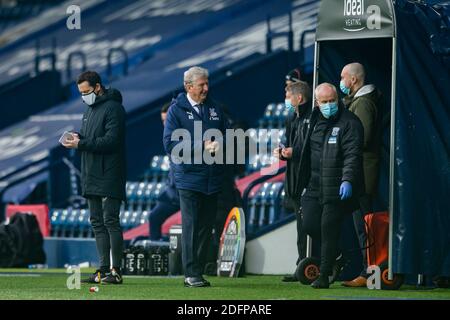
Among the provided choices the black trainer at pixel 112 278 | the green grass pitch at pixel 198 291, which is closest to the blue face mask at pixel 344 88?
the green grass pitch at pixel 198 291

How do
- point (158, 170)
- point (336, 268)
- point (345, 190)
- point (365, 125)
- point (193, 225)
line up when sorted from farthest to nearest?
1. point (158, 170)
2. point (336, 268)
3. point (365, 125)
4. point (193, 225)
5. point (345, 190)

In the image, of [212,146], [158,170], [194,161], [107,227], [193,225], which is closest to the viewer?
[212,146]

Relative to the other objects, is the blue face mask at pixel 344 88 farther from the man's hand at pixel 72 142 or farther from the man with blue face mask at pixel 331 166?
the man's hand at pixel 72 142

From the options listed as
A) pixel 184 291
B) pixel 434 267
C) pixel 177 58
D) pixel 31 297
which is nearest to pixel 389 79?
pixel 434 267

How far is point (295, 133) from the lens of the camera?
15.3 metres

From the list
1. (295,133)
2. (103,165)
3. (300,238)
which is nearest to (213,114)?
(103,165)

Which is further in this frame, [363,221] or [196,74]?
[363,221]

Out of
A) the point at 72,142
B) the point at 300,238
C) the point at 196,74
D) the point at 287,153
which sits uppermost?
the point at 196,74

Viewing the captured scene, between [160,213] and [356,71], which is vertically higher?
[356,71]

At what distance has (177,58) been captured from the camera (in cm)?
2756

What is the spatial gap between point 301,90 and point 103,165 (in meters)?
2.28

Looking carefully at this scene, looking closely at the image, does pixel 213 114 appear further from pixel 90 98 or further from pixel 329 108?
pixel 90 98

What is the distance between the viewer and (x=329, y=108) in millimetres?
13750
